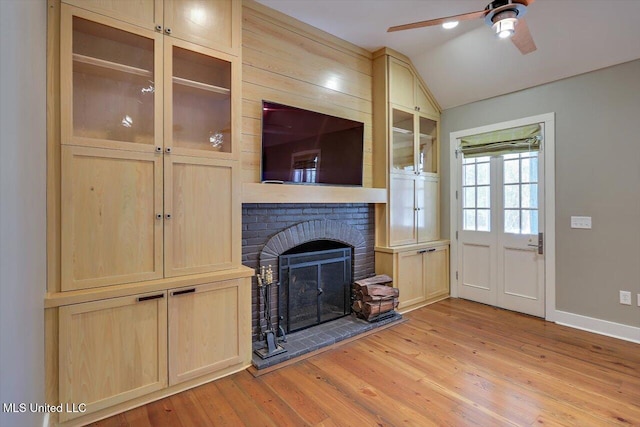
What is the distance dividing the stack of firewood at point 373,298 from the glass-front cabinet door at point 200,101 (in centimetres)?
195

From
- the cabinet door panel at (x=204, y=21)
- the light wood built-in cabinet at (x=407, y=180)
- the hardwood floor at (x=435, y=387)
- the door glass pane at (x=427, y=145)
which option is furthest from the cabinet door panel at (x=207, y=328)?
the door glass pane at (x=427, y=145)

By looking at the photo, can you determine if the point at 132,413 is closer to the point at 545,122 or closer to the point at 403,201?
the point at 403,201

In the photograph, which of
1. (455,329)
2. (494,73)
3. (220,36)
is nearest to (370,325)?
(455,329)

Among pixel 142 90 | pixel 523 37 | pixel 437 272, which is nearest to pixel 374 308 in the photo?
pixel 437 272

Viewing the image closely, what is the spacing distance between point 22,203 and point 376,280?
9.67 ft

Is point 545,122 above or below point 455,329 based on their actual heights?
above

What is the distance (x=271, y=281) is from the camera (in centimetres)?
271

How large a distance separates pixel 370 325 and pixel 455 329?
888 mm

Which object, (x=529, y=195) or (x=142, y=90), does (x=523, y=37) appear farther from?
(x=142, y=90)

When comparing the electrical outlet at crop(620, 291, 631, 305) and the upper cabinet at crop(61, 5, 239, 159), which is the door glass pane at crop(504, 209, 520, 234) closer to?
the electrical outlet at crop(620, 291, 631, 305)

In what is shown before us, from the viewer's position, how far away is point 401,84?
377 cm

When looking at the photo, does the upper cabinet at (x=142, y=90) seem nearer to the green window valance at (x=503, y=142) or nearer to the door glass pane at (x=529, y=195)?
the green window valance at (x=503, y=142)

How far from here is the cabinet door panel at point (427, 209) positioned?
4016 mm

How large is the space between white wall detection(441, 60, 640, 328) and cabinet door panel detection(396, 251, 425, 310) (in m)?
1.41
